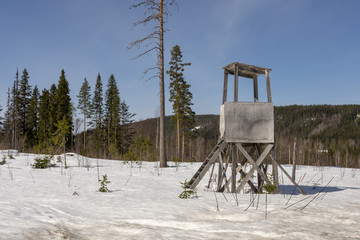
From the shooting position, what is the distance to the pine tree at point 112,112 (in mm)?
50312

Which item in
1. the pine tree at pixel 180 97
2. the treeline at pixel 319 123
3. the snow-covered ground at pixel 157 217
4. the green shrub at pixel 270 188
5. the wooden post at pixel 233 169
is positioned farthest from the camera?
the treeline at pixel 319 123

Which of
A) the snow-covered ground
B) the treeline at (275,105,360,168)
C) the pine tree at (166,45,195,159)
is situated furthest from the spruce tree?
the treeline at (275,105,360,168)

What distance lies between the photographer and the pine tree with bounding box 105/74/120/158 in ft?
165

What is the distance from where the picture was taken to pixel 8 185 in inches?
309

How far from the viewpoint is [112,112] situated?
168 ft

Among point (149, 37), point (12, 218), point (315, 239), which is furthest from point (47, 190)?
point (149, 37)

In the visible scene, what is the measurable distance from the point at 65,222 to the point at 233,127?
17.1ft

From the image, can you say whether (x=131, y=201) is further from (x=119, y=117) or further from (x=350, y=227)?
(x=119, y=117)

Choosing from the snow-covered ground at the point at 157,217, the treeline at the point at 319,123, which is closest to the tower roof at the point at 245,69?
the snow-covered ground at the point at 157,217

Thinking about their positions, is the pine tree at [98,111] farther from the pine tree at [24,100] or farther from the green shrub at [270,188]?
the green shrub at [270,188]

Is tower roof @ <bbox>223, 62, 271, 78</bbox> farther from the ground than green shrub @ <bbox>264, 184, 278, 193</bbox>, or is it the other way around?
tower roof @ <bbox>223, 62, 271, 78</bbox>

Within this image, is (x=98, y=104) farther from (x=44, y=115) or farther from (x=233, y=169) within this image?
(x=233, y=169)

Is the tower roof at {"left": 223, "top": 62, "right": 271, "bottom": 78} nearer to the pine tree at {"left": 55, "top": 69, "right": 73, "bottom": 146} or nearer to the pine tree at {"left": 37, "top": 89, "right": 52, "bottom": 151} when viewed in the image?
the pine tree at {"left": 55, "top": 69, "right": 73, "bottom": 146}

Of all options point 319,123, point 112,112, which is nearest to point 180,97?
point 112,112
